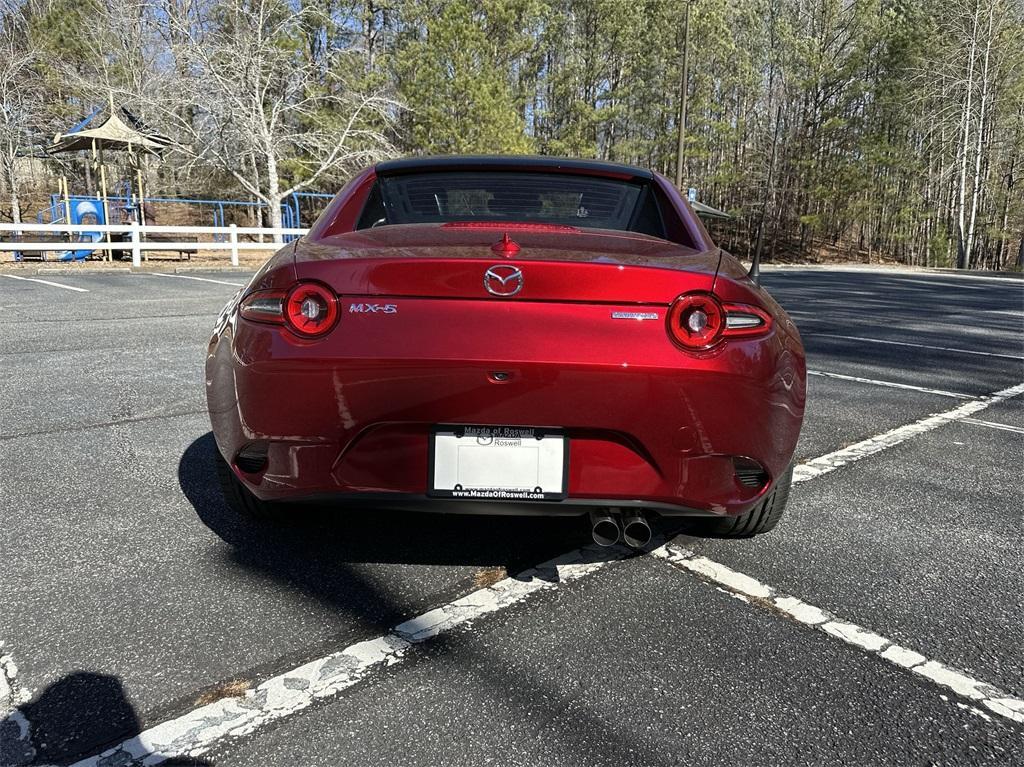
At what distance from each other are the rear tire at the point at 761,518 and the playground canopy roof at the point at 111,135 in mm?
19585

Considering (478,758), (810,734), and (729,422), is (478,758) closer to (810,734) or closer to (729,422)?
(810,734)

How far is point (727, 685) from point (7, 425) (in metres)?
3.93

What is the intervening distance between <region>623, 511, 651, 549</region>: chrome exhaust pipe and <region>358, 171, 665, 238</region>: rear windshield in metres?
1.33

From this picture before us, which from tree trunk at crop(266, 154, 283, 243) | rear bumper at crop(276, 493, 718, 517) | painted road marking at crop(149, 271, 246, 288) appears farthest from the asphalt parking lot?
tree trunk at crop(266, 154, 283, 243)

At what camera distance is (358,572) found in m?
2.51

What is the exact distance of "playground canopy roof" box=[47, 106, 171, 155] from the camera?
59.6ft

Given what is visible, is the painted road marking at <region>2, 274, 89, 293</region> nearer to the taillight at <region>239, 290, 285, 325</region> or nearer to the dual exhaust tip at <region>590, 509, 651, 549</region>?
the taillight at <region>239, 290, 285, 325</region>

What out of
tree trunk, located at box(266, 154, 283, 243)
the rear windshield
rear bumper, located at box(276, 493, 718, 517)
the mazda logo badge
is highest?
tree trunk, located at box(266, 154, 283, 243)

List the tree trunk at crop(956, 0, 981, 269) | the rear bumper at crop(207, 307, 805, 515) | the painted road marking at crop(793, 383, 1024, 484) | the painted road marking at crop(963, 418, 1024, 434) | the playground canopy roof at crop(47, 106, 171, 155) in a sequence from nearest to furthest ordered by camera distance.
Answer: the rear bumper at crop(207, 307, 805, 515)
the painted road marking at crop(793, 383, 1024, 484)
the painted road marking at crop(963, 418, 1024, 434)
the playground canopy roof at crop(47, 106, 171, 155)
the tree trunk at crop(956, 0, 981, 269)

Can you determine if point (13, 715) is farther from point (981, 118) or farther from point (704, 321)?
point (981, 118)

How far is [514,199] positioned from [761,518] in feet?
5.19

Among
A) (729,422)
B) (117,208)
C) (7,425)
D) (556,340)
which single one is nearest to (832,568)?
(729,422)

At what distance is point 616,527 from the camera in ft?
7.32

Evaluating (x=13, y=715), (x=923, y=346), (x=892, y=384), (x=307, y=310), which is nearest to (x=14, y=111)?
(x=923, y=346)
